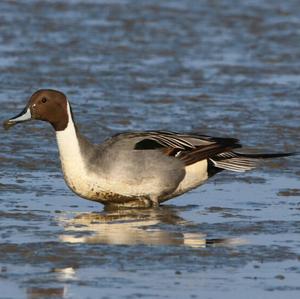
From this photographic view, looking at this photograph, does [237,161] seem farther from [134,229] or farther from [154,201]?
[134,229]

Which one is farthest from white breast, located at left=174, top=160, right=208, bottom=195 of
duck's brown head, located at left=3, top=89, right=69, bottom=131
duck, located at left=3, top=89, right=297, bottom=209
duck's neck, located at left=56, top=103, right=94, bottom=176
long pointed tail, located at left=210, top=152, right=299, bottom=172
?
duck's brown head, located at left=3, top=89, right=69, bottom=131

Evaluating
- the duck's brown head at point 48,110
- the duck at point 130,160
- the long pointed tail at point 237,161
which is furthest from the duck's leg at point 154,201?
the duck's brown head at point 48,110

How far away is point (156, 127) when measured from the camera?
13188 millimetres

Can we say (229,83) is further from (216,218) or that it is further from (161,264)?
(161,264)

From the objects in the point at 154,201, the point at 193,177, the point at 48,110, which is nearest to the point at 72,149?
the point at 48,110

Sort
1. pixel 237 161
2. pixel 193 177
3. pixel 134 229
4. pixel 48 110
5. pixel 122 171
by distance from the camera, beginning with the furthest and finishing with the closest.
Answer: pixel 237 161
pixel 193 177
pixel 48 110
pixel 122 171
pixel 134 229

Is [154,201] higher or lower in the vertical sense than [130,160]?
lower

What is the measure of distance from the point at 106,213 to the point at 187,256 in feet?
6.00

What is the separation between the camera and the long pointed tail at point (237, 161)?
1049cm

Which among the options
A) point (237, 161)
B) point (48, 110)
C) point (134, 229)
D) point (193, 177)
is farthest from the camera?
point (237, 161)

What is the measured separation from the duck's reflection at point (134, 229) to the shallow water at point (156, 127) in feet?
0.05

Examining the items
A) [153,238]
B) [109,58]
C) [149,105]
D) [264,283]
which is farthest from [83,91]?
[264,283]

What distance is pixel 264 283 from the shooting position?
762 centimetres

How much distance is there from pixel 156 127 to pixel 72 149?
3.23m
